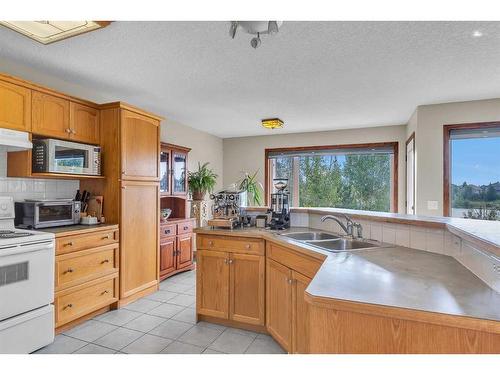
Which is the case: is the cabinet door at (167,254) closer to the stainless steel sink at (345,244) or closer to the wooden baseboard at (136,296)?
the wooden baseboard at (136,296)

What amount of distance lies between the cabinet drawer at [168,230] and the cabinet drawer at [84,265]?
901 mm

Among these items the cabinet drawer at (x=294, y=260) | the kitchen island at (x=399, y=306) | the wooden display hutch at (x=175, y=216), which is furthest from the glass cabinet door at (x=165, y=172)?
the kitchen island at (x=399, y=306)

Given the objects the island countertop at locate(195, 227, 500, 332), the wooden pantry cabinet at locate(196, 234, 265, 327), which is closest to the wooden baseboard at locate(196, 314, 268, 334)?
the wooden pantry cabinet at locate(196, 234, 265, 327)

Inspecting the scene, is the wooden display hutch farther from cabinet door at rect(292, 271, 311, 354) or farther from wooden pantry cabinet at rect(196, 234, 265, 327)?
cabinet door at rect(292, 271, 311, 354)

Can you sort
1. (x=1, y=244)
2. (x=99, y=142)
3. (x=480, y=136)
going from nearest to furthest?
(x=1, y=244)
(x=99, y=142)
(x=480, y=136)

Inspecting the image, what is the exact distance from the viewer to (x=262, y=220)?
294 cm

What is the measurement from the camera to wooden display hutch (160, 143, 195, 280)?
402cm

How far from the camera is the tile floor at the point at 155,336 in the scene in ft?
7.39

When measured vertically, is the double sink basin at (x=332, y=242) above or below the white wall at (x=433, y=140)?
below
